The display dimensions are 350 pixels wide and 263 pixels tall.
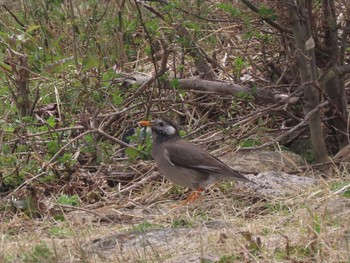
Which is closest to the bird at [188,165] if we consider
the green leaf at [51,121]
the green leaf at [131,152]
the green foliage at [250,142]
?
the green leaf at [131,152]

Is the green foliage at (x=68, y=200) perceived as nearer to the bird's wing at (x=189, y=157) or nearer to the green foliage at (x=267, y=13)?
the bird's wing at (x=189, y=157)

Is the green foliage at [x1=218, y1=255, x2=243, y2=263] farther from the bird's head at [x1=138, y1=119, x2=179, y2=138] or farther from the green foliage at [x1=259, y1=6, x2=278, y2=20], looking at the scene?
the bird's head at [x1=138, y1=119, x2=179, y2=138]

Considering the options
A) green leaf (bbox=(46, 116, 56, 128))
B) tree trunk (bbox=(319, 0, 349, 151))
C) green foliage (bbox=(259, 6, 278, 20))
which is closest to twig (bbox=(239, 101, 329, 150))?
tree trunk (bbox=(319, 0, 349, 151))

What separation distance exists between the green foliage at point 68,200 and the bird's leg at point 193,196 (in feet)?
2.92

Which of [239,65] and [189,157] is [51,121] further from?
[239,65]

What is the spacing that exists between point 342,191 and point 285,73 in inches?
85.8

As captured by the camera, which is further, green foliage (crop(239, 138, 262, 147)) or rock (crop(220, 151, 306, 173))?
green foliage (crop(239, 138, 262, 147))

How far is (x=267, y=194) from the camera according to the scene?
6.94 m

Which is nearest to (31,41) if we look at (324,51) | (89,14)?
(89,14)

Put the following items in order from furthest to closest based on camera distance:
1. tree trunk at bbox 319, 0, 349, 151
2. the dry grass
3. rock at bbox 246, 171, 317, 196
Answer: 1. tree trunk at bbox 319, 0, 349, 151
2. rock at bbox 246, 171, 317, 196
3. the dry grass

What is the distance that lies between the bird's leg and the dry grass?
0.22 ft

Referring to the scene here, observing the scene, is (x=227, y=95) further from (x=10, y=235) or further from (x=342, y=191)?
(x=10, y=235)

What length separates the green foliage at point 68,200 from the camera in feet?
23.6

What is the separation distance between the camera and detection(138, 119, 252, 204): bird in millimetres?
7277
